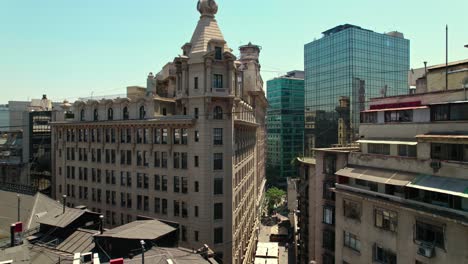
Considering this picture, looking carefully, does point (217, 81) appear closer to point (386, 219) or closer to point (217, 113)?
point (217, 113)

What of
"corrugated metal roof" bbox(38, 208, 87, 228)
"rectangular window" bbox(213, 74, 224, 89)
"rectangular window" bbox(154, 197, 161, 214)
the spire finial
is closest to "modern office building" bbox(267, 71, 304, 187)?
the spire finial

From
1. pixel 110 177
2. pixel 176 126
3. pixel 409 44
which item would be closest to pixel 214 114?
pixel 176 126

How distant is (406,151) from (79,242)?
30636 millimetres

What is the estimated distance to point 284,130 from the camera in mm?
146125

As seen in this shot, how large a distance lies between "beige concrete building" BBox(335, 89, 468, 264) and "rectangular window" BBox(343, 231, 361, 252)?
88mm

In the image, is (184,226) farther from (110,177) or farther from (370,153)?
(370,153)

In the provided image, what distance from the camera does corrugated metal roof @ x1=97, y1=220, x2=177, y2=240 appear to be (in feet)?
86.2

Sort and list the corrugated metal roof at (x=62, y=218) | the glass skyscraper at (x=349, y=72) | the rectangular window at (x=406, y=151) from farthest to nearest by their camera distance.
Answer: the glass skyscraper at (x=349, y=72) → the corrugated metal roof at (x=62, y=218) → the rectangular window at (x=406, y=151)

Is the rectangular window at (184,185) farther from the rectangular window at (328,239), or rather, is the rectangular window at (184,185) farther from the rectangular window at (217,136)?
the rectangular window at (328,239)

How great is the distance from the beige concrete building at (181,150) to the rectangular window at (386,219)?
2055 centimetres

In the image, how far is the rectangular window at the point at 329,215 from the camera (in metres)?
36.0

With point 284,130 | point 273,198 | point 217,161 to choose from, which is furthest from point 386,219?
point 284,130

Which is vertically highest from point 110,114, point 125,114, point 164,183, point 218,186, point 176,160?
point 110,114

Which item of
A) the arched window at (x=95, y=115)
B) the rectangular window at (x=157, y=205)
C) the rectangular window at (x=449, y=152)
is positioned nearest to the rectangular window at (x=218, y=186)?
the rectangular window at (x=157, y=205)
